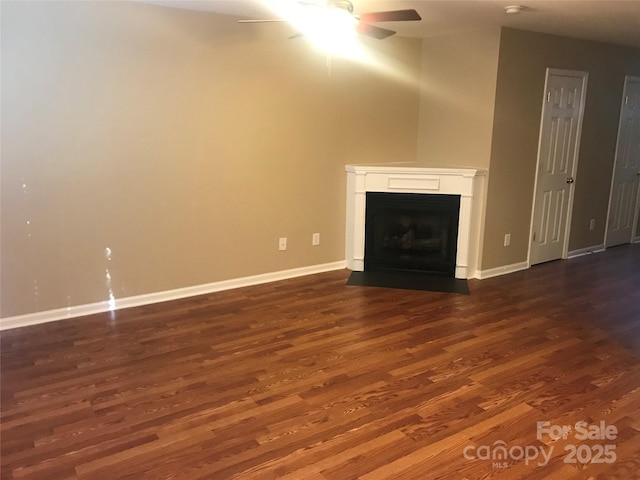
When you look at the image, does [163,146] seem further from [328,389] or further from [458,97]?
[458,97]

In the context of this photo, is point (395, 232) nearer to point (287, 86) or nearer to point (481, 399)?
point (287, 86)

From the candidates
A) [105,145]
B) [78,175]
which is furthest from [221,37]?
[78,175]

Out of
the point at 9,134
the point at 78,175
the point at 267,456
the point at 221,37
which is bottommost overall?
the point at 267,456

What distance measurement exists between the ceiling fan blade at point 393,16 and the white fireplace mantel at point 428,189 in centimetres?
182

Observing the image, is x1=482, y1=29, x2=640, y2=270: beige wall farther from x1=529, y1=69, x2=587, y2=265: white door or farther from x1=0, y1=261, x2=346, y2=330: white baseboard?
x1=0, y1=261, x2=346, y2=330: white baseboard

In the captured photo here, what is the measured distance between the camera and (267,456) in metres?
2.30

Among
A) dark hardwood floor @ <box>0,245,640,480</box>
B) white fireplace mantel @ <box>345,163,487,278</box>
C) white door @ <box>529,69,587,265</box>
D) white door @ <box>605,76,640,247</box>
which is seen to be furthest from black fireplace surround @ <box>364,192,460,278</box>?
white door @ <box>605,76,640,247</box>

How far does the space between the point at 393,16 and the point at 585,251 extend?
4151 millimetres

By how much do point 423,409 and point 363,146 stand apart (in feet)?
9.96

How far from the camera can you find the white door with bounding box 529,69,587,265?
16.6 feet

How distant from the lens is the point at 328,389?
2873mm

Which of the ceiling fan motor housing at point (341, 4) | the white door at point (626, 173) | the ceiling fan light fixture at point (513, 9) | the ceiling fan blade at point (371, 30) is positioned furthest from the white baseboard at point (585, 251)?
the ceiling fan motor housing at point (341, 4)

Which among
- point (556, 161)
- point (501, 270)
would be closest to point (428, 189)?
point (501, 270)

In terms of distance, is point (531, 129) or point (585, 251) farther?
point (585, 251)
